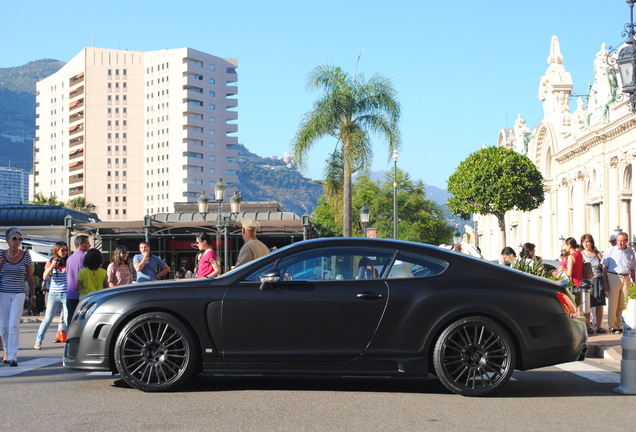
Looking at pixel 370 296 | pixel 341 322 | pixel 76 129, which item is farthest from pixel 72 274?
pixel 76 129

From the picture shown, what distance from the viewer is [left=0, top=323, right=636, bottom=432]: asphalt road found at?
6453 millimetres

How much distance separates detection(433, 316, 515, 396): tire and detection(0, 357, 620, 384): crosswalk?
5.47ft

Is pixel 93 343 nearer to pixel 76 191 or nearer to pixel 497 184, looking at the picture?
pixel 497 184

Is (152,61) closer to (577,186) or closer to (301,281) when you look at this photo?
(577,186)

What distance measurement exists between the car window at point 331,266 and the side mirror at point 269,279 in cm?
13

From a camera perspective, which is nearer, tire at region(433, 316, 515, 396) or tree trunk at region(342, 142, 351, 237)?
Answer: tire at region(433, 316, 515, 396)

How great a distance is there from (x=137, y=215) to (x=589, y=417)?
153m

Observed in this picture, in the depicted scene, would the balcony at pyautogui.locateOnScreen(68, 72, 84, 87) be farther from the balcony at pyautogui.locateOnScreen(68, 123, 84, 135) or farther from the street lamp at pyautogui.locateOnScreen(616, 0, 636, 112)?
the street lamp at pyautogui.locateOnScreen(616, 0, 636, 112)

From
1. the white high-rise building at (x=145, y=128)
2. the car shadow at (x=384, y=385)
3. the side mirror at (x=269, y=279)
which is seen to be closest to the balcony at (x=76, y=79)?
the white high-rise building at (x=145, y=128)

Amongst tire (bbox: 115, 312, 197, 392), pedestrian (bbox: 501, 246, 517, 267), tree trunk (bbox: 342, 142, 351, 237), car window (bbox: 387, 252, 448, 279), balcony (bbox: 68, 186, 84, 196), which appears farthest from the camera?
balcony (bbox: 68, 186, 84, 196)

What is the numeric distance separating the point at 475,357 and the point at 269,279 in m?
1.99

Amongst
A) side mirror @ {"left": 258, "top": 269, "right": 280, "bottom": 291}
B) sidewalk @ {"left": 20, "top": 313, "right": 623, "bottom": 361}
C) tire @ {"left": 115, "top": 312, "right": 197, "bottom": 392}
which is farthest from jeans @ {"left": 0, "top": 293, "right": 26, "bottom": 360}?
sidewalk @ {"left": 20, "top": 313, "right": 623, "bottom": 361}

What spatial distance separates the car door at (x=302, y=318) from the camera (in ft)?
25.9

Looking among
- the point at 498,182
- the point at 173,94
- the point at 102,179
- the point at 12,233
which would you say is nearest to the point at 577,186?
the point at 498,182
